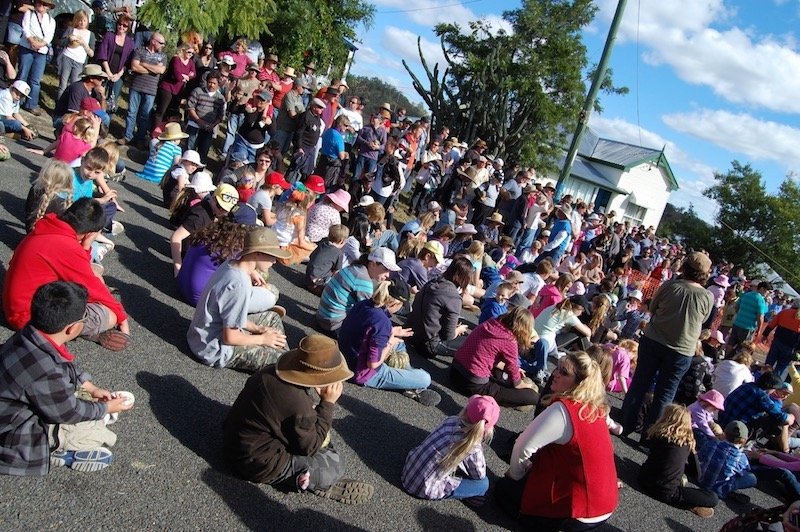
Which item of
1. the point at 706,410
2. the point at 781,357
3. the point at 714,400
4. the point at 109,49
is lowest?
the point at 706,410

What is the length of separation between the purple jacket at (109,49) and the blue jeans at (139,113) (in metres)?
0.64

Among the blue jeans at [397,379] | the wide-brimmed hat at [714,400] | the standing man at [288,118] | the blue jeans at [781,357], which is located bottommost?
the blue jeans at [397,379]

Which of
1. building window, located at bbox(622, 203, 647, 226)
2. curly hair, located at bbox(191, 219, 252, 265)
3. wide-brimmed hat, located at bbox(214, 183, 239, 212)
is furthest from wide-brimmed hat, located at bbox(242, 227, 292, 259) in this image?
building window, located at bbox(622, 203, 647, 226)

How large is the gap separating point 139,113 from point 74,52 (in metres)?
1.49

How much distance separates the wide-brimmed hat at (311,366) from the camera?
3.75 m

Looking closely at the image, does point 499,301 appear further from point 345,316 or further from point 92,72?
point 92,72

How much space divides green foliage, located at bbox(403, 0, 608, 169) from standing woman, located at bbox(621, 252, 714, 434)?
53.0 feet

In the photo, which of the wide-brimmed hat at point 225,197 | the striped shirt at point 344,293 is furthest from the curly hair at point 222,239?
the striped shirt at point 344,293

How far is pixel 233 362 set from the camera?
17.1 ft

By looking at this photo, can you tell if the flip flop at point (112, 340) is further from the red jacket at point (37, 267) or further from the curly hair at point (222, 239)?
the curly hair at point (222, 239)

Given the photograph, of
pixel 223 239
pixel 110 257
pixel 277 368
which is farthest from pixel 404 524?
pixel 110 257

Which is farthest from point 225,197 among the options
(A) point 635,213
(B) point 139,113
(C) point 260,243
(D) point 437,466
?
(A) point 635,213

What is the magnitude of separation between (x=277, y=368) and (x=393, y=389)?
2330 mm

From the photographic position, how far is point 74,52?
10.4 metres
